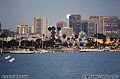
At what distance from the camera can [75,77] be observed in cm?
5975

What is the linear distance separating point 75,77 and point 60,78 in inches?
130

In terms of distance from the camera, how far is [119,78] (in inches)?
2250

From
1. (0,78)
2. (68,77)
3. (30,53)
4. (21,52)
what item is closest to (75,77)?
(68,77)

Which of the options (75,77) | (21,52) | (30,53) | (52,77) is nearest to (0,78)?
(52,77)

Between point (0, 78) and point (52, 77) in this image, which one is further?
point (52, 77)

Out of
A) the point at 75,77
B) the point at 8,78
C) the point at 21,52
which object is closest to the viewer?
the point at 8,78

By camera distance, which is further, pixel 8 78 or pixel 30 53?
pixel 30 53

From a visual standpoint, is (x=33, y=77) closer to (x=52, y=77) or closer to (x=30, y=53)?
(x=52, y=77)

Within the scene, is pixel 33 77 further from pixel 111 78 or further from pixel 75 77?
pixel 111 78

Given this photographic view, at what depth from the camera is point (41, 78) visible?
189 ft

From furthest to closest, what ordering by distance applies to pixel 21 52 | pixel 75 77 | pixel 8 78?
pixel 21 52, pixel 75 77, pixel 8 78

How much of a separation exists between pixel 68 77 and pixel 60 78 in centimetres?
180

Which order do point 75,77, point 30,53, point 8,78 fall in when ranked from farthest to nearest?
point 30,53, point 75,77, point 8,78

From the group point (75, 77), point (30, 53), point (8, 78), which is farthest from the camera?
point (30, 53)
